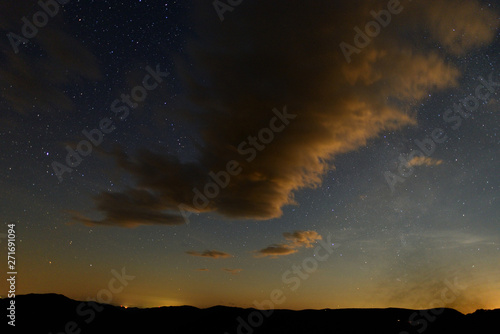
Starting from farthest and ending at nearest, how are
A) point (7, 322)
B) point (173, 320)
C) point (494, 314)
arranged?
point (173, 320)
point (494, 314)
point (7, 322)

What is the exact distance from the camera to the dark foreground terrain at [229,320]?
34.7 meters

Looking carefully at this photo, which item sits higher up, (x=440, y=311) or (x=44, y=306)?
(x=44, y=306)

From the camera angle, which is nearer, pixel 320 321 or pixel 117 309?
pixel 320 321

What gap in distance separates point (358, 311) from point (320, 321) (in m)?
5.52

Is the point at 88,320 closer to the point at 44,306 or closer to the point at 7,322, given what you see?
the point at 44,306

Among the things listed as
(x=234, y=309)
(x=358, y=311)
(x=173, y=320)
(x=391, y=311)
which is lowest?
(x=391, y=311)

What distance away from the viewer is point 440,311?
1522 inches

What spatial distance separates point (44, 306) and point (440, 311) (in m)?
42.7

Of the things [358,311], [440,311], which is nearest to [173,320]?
[358,311]

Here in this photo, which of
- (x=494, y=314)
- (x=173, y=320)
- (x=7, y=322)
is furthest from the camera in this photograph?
(x=173, y=320)

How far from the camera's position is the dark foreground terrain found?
3466 centimetres

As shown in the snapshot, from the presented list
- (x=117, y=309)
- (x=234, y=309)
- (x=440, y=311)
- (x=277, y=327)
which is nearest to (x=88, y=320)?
(x=117, y=309)

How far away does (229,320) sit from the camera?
1469 inches

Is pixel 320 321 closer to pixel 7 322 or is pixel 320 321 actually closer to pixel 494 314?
pixel 494 314
